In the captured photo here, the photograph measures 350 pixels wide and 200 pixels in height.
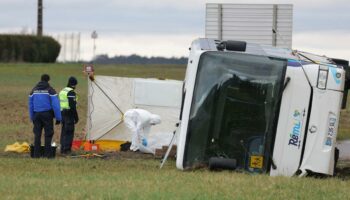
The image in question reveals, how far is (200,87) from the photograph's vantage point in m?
13.6

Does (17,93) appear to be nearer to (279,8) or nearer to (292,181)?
(279,8)

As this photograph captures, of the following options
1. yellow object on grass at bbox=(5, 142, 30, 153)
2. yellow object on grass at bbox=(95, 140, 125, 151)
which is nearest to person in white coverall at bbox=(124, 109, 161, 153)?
yellow object on grass at bbox=(95, 140, 125, 151)

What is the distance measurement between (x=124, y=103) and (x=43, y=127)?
152 inches

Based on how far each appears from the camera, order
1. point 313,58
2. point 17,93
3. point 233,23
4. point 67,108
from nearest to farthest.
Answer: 1. point 313,58
2. point 67,108
3. point 233,23
4. point 17,93

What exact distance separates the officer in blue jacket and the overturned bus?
16.8ft

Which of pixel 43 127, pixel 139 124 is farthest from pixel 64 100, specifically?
pixel 139 124

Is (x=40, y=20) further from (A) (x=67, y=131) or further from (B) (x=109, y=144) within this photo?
(A) (x=67, y=131)

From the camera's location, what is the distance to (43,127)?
18266 millimetres

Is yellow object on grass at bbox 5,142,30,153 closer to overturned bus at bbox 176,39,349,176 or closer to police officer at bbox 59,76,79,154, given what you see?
police officer at bbox 59,76,79,154

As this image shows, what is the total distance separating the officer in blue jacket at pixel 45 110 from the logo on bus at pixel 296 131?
6160 millimetres

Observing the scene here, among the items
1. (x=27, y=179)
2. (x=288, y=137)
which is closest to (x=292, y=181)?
(x=288, y=137)

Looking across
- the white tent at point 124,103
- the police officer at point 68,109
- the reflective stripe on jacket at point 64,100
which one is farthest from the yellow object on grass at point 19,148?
the white tent at point 124,103

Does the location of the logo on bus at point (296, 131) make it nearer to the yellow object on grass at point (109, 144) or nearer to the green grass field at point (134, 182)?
the green grass field at point (134, 182)

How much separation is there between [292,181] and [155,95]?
32.5ft
